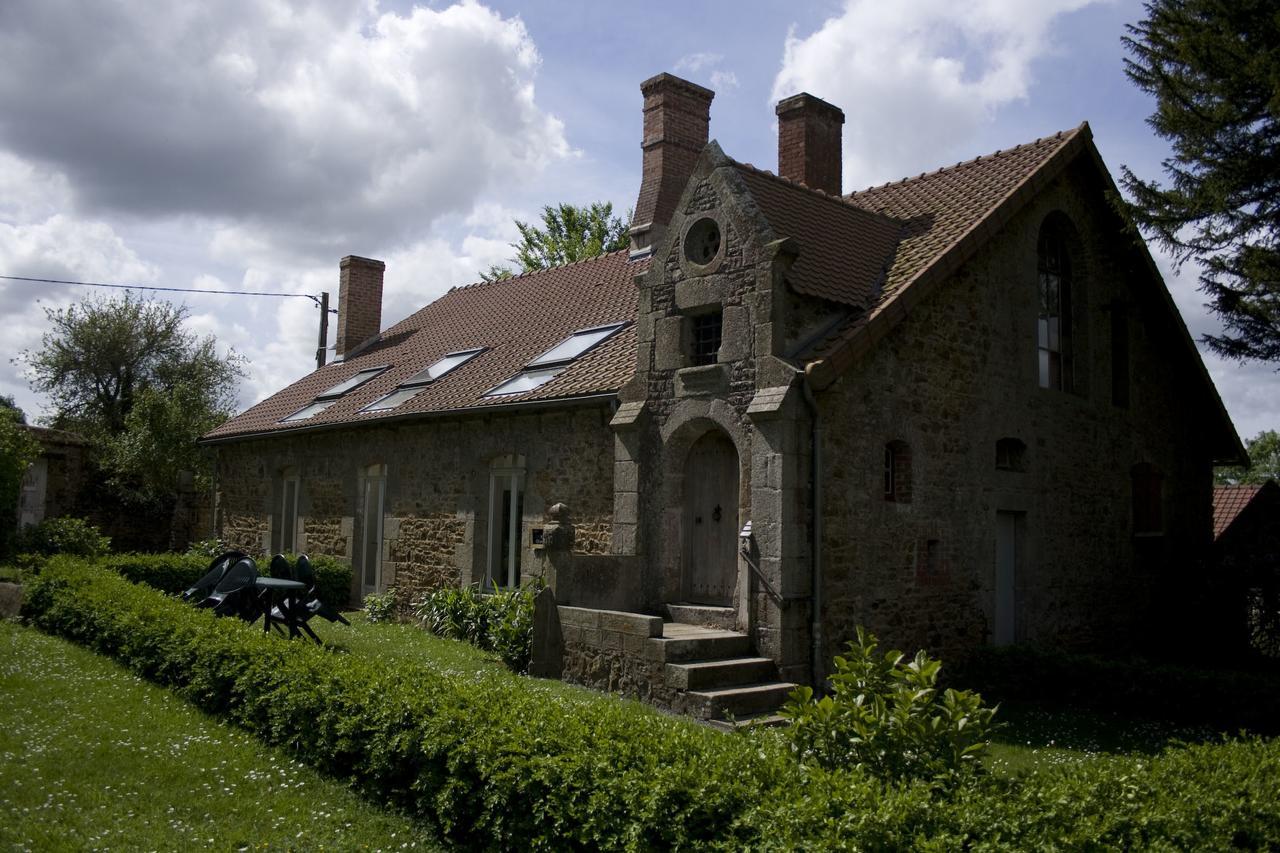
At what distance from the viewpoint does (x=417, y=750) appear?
6.41 meters

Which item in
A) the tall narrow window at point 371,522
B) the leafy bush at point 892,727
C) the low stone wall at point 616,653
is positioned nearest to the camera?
the leafy bush at point 892,727

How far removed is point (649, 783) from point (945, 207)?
10.4m

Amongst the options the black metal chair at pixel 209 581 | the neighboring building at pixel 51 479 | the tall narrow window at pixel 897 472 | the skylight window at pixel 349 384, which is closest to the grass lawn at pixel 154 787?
the black metal chair at pixel 209 581

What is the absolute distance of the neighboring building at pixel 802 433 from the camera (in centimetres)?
1046

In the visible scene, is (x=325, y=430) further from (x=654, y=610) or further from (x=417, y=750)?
(x=417, y=750)

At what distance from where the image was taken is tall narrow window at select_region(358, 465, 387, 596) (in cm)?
1686

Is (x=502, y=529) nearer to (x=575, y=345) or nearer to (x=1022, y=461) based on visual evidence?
(x=575, y=345)

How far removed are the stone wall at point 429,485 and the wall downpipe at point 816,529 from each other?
2953 mm

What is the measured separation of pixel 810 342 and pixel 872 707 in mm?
5912

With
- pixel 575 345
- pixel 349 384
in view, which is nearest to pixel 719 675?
pixel 575 345

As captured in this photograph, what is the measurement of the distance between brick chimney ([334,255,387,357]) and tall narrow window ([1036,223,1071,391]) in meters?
14.9

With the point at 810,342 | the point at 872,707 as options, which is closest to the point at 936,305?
the point at 810,342

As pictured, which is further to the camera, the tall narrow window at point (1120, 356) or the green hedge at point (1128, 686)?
the tall narrow window at point (1120, 356)

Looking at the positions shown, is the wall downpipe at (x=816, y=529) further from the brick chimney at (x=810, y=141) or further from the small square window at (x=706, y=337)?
the brick chimney at (x=810, y=141)
